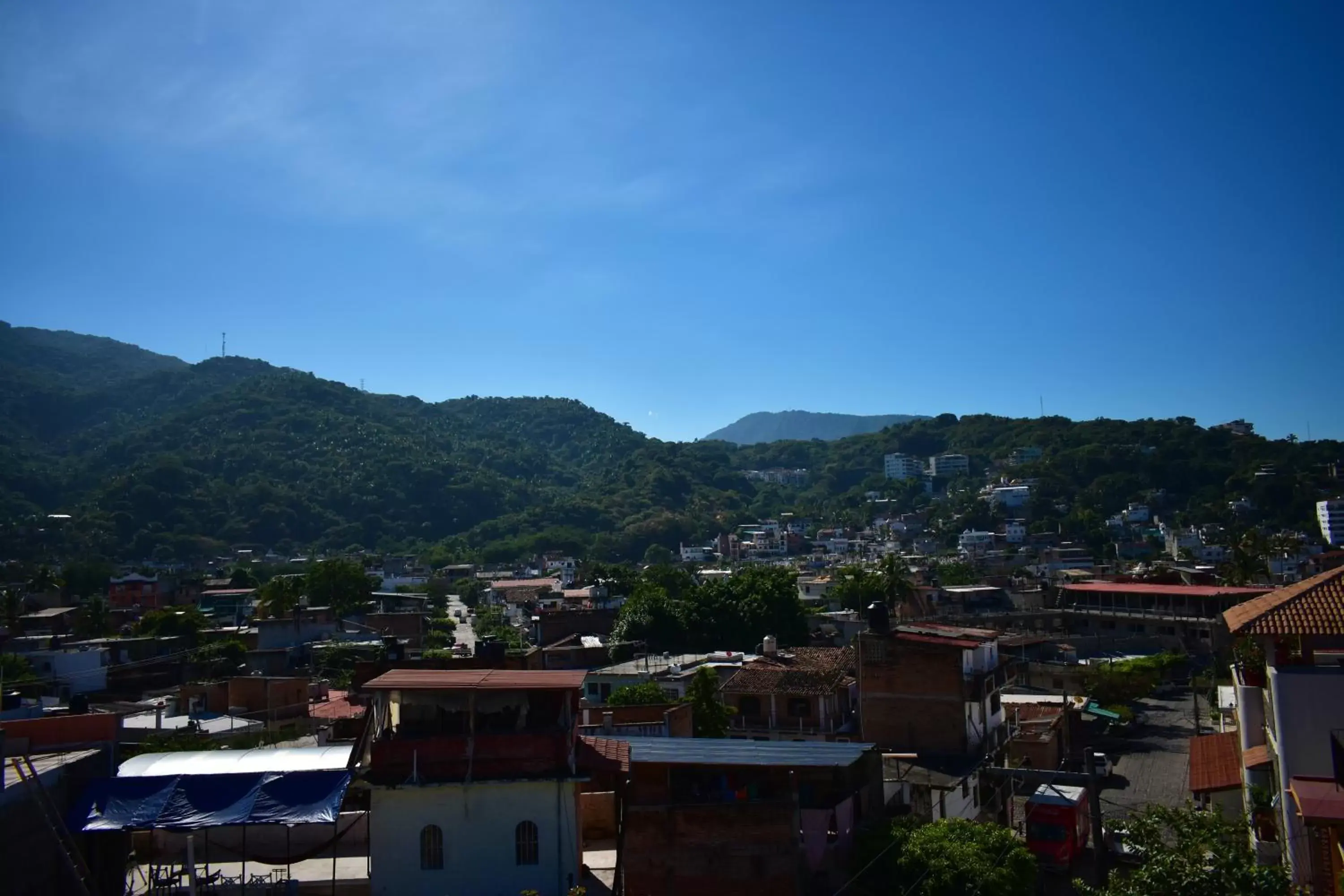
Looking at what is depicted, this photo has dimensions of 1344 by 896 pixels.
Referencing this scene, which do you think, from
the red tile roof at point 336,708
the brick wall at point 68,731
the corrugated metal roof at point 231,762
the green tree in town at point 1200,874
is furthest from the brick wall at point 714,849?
the red tile roof at point 336,708

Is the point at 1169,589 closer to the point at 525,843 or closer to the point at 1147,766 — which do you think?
the point at 1147,766

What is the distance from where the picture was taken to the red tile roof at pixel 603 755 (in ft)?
51.5

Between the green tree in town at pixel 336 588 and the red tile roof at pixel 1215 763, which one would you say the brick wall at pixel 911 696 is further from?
the green tree in town at pixel 336 588

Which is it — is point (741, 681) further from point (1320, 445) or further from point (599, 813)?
point (1320, 445)

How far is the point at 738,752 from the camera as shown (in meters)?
17.4

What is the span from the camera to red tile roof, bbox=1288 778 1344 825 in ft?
41.3

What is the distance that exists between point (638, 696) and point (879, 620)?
9.91m

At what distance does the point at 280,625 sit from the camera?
191 ft

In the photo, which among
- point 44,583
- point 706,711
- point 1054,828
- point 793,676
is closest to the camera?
point 1054,828

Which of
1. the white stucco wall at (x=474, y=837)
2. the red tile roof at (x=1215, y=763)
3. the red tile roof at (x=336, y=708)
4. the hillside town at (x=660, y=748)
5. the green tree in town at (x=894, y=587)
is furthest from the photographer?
the green tree in town at (x=894, y=587)

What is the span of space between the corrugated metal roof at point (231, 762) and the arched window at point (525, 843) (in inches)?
119

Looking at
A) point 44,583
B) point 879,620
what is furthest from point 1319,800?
point 44,583

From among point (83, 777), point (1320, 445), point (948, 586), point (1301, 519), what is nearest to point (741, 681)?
point (83, 777)

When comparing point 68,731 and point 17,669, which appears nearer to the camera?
point 68,731
